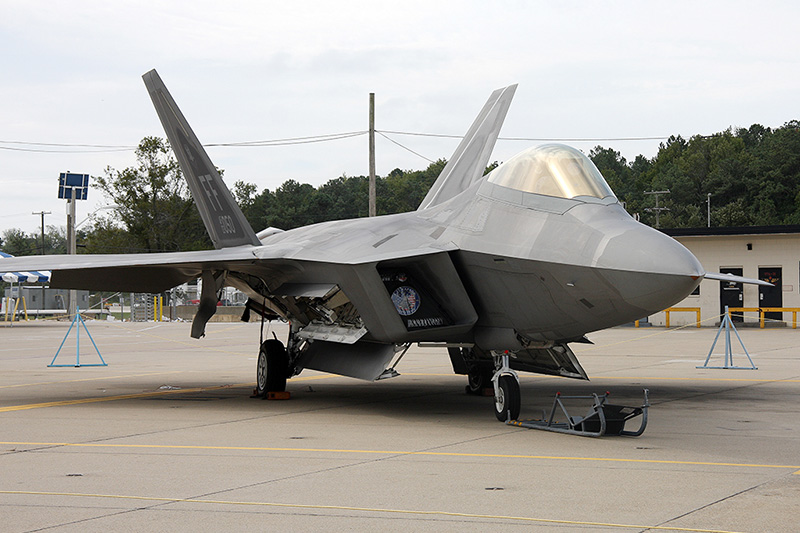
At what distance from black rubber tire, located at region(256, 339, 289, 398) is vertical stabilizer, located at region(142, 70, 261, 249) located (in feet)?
5.91

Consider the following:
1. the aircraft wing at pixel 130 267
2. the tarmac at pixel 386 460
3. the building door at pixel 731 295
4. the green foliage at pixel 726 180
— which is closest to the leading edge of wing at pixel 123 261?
the aircraft wing at pixel 130 267

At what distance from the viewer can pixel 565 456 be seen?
289 inches

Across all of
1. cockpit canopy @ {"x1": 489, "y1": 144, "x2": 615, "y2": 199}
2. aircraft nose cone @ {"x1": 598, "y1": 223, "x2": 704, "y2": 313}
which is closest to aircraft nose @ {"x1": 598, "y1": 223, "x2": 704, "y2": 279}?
aircraft nose cone @ {"x1": 598, "y1": 223, "x2": 704, "y2": 313}

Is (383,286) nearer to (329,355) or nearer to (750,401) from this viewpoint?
(329,355)

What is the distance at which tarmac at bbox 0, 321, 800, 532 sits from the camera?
204 inches

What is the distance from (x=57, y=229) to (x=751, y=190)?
433 feet

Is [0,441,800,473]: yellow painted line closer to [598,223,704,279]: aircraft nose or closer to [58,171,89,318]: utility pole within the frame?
[598,223,704,279]: aircraft nose

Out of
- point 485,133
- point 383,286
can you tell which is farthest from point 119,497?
point 485,133

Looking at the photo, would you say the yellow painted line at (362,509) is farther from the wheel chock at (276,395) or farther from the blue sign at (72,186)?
the blue sign at (72,186)

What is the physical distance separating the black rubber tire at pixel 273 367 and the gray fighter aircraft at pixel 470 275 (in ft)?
0.07

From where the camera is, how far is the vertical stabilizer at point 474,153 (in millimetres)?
14312

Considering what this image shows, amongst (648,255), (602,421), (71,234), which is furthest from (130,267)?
(71,234)

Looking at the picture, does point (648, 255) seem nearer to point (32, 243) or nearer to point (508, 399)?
point (508, 399)

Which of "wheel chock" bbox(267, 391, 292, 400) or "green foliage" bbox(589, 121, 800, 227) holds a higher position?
"green foliage" bbox(589, 121, 800, 227)
